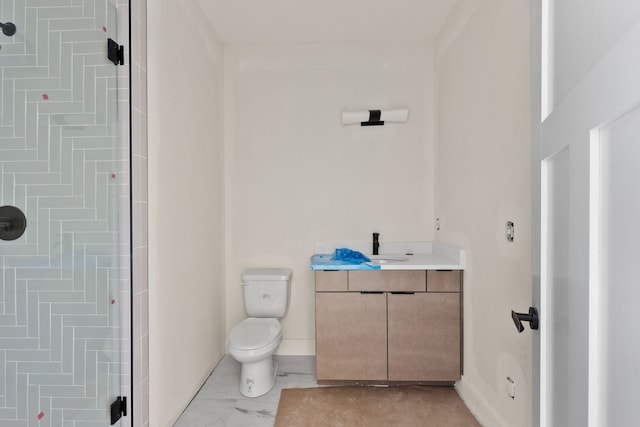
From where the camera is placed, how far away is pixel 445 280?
7.68ft

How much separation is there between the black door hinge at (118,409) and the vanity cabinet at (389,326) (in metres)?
1.15

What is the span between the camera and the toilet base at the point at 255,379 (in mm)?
2299

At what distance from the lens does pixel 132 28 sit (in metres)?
1.64

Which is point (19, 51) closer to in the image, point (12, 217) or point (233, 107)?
point (12, 217)

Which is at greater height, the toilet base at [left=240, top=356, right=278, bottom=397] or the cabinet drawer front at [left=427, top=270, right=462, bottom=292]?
the cabinet drawer front at [left=427, top=270, right=462, bottom=292]

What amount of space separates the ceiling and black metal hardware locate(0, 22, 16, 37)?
1.43m

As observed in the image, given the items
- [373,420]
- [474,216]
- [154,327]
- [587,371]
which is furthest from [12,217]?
[474,216]

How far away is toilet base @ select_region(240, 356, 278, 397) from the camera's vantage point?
230cm

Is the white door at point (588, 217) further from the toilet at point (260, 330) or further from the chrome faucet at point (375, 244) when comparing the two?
the chrome faucet at point (375, 244)

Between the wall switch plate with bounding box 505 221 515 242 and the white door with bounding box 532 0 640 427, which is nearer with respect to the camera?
the white door with bounding box 532 0 640 427

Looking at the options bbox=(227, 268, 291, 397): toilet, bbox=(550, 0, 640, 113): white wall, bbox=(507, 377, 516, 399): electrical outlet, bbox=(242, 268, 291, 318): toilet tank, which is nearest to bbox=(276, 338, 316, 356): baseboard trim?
bbox=(227, 268, 291, 397): toilet

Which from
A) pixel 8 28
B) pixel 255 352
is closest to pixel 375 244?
pixel 255 352

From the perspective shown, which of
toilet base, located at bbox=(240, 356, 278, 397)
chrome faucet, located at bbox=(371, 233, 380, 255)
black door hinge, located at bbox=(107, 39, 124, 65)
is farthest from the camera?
chrome faucet, located at bbox=(371, 233, 380, 255)

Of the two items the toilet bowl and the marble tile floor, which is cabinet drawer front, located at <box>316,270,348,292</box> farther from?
the marble tile floor
